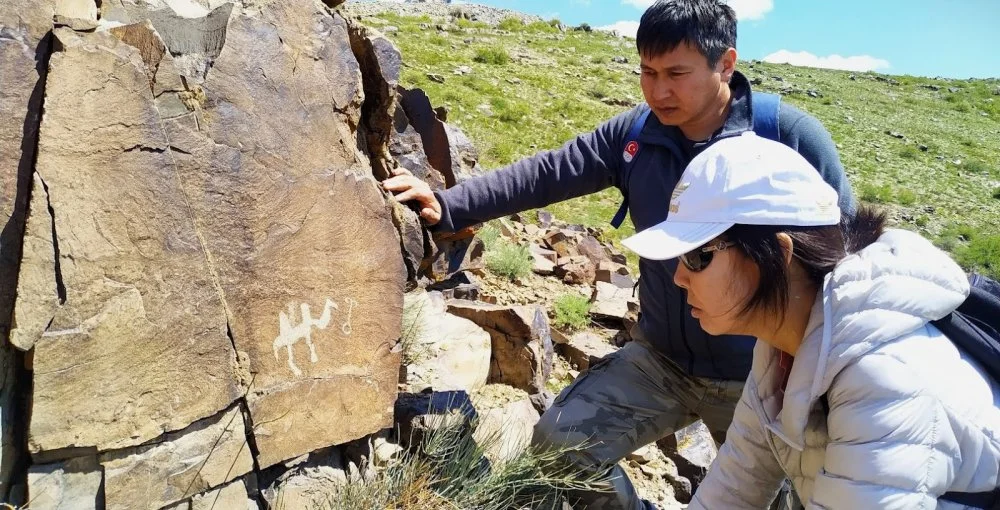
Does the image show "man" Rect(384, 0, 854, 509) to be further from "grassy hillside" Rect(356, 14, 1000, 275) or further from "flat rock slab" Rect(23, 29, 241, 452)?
"grassy hillside" Rect(356, 14, 1000, 275)

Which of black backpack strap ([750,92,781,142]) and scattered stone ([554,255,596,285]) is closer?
black backpack strap ([750,92,781,142])

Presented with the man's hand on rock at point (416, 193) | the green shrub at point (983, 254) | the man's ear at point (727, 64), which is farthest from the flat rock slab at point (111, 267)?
the green shrub at point (983, 254)

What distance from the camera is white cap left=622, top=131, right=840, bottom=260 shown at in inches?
72.1

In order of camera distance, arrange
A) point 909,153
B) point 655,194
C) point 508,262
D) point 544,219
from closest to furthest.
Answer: point 655,194 < point 508,262 < point 544,219 < point 909,153

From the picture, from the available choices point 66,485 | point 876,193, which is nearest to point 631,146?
point 66,485

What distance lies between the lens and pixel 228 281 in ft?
8.10

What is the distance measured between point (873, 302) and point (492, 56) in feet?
70.8

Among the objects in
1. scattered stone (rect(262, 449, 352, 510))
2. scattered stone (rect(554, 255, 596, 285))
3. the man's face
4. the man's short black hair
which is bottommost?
scattered stone (rect(554, 255, 596, 285))

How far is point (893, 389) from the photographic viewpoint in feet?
5.47

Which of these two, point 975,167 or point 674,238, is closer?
point 674,238

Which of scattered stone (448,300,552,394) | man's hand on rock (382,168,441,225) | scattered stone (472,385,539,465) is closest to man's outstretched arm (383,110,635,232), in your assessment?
man's hand on rock (382,168,441,225)

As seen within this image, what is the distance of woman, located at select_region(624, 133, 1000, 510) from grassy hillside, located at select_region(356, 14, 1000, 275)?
8.86 m

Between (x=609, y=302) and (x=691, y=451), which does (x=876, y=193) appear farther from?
(x=691, y=451)

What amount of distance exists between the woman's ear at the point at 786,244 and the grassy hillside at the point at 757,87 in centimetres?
895
